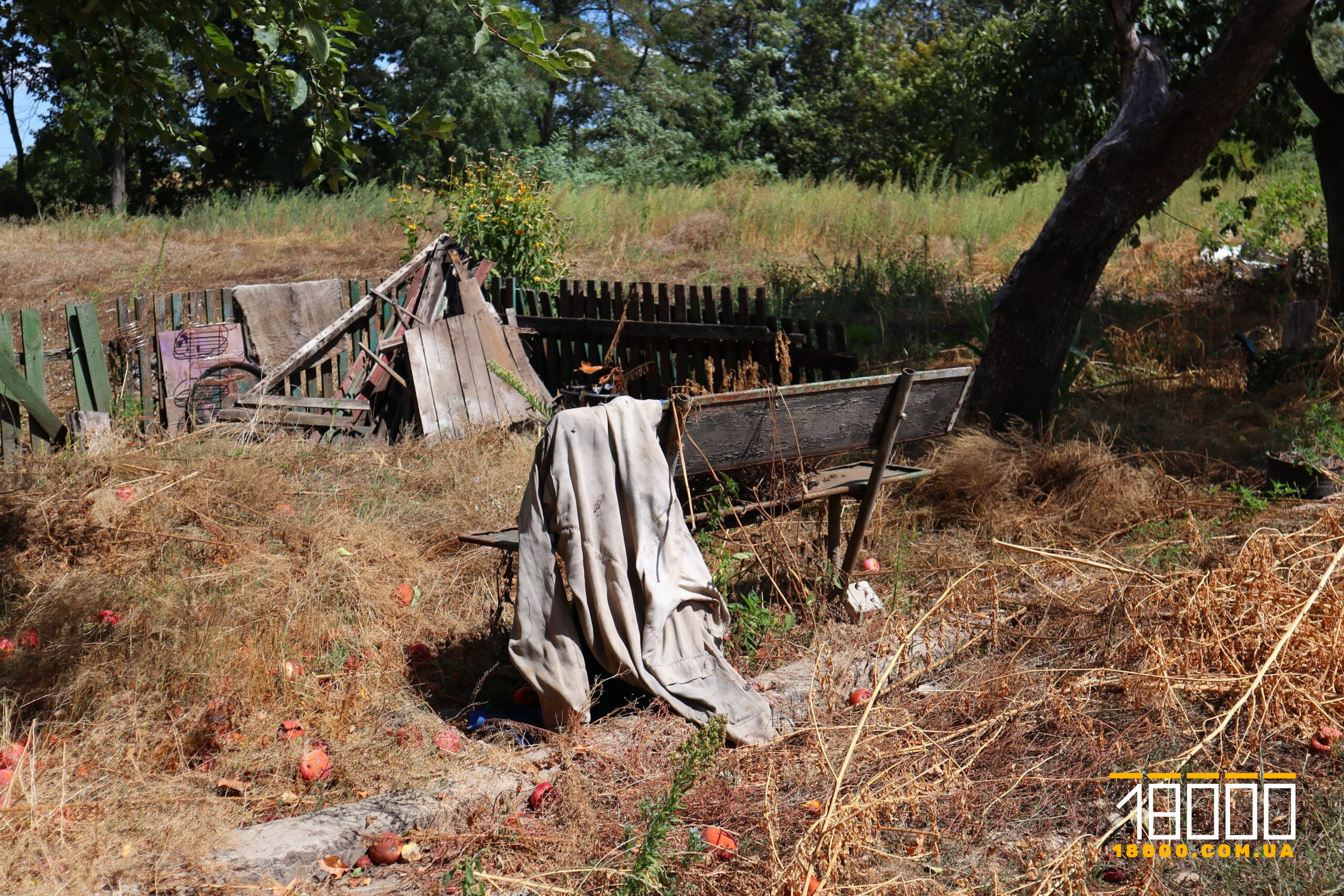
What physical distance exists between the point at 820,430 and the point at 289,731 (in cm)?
211

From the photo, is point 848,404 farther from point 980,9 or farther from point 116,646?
point 980,9

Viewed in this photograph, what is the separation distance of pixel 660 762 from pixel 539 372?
5554 millimetres

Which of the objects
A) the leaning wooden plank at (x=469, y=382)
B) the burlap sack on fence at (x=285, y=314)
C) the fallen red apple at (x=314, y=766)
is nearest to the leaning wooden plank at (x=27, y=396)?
the burlap sack on fence at (x=285, y=314)

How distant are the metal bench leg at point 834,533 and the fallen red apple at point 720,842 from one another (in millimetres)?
1816

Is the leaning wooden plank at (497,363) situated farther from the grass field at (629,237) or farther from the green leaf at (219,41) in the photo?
the green leaf at (219,41)

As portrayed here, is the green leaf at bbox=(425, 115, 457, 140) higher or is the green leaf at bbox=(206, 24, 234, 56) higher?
the green leaf at bbox=(206, 24, 234, 56)

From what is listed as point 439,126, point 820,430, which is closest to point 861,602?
point 820,430

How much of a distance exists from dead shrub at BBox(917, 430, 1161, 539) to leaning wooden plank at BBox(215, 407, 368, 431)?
3.90 m

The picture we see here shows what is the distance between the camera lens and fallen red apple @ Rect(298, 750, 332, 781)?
301 cm

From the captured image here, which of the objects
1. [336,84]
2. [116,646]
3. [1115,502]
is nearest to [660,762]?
[116,646]

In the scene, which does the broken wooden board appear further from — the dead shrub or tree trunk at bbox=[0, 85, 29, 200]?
tree trunk at bbox=[0, 85, 29, 200]

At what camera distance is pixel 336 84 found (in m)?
3.82

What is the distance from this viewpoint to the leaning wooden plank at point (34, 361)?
20.4ft

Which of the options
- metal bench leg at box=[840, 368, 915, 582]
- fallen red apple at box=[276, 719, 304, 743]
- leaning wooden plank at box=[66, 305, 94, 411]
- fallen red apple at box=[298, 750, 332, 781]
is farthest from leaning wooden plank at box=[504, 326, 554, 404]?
fallen red apple at box=[298, 750, 332, 781]
